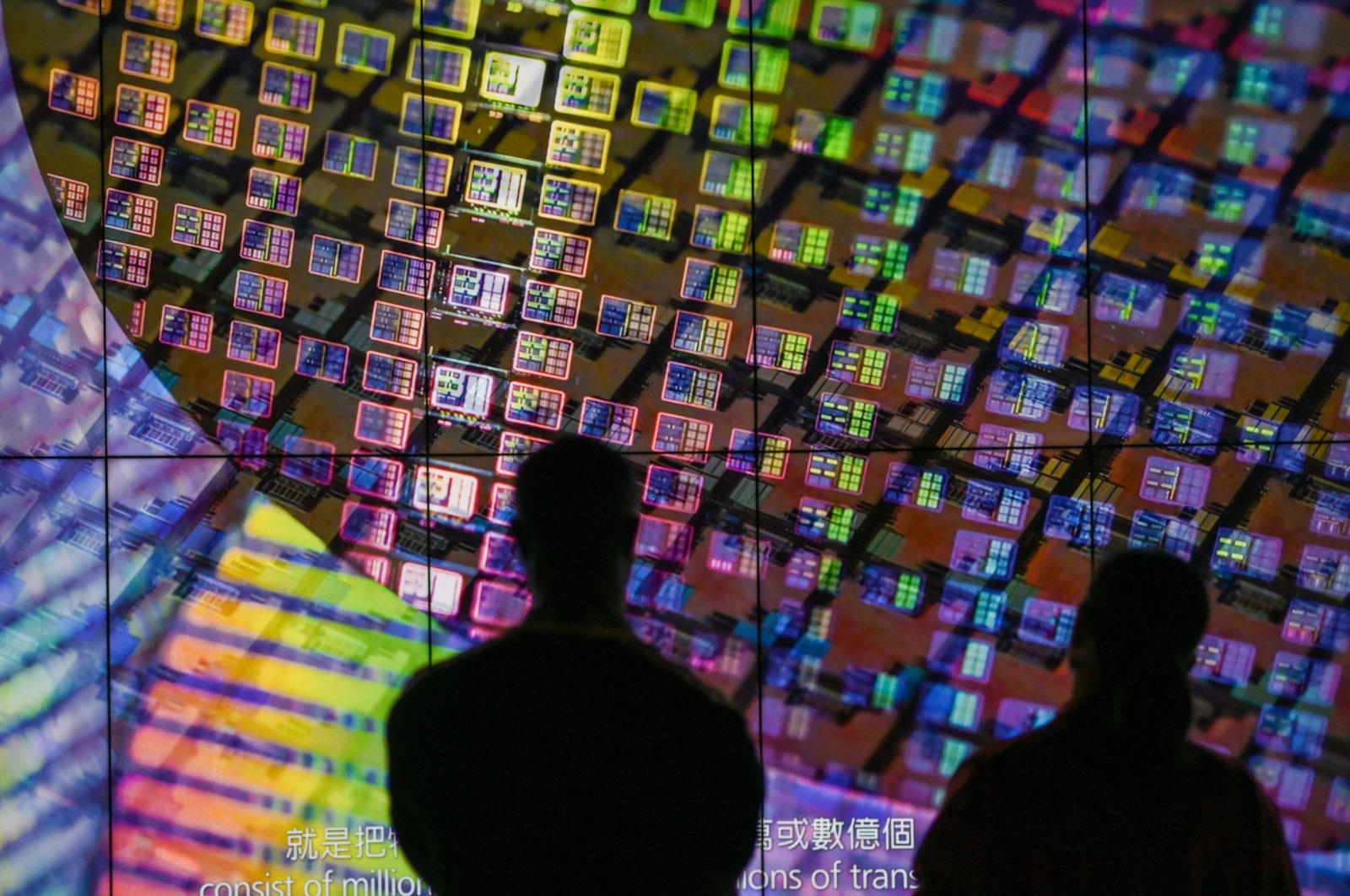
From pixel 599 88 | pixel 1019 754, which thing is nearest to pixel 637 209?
pixel 599 88

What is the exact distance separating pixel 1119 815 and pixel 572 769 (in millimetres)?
572

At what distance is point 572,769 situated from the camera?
1.04 meters

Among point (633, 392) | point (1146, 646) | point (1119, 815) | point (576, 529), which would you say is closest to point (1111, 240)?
point (633, 392)

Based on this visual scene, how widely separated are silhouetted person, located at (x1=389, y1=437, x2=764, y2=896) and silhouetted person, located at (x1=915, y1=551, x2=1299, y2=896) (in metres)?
0.28

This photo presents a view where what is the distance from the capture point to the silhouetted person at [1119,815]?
1.17 metres

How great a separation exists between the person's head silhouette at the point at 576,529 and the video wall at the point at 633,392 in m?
1.36

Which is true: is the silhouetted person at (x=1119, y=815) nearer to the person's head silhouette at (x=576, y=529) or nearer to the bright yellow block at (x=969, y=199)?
the person's head silhouette at (x=576, y=529)

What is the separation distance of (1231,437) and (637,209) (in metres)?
1.42

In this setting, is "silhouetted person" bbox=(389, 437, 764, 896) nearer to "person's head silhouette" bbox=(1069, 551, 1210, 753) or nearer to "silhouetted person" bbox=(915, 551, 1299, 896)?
"silhouetted person" bbox=(915, 551, 1299, 896)

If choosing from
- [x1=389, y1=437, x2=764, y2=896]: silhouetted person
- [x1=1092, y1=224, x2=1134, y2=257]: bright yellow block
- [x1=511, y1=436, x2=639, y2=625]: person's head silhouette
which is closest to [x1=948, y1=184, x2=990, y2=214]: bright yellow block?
[x1=1092, y1=224, x2=1134, y2=257]: bright yellow block

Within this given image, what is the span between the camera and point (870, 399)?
2.53 m

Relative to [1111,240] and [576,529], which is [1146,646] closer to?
[576,529]

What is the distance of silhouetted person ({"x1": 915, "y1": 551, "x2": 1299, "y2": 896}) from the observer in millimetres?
1171

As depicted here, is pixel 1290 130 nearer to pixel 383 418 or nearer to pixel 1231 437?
pixel 1231 437
